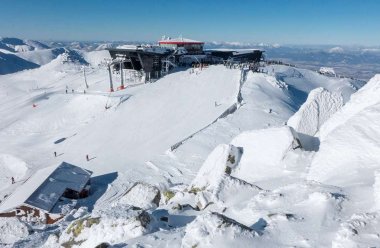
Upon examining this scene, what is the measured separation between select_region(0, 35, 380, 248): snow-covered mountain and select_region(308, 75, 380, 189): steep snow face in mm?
54

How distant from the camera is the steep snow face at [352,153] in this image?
50.5 ft

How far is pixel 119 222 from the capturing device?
46.0ft

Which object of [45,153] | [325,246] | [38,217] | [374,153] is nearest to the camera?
[325,246]

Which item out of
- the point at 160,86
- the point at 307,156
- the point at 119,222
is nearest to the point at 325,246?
the point at 119,222

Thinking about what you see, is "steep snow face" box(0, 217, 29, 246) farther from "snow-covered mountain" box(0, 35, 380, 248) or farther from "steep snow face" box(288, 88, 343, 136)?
"steep snow face" box(288, 88, 343, 136)

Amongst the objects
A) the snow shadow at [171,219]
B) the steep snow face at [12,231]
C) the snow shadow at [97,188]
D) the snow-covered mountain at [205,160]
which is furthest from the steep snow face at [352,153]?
the steep snow face at [12,231]

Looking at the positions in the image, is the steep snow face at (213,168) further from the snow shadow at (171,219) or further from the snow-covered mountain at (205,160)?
the snow shadow at (171,219)

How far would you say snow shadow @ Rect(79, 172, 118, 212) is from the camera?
91.9ft

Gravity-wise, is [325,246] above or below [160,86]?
above

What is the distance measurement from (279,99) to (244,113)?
9401 mm

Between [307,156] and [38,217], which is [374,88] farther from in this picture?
[38,217]

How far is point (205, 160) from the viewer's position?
95.7 ft

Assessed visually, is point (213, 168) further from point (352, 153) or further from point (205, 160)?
point (205, 160)

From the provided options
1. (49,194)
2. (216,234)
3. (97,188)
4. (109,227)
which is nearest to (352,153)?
(216,234)
